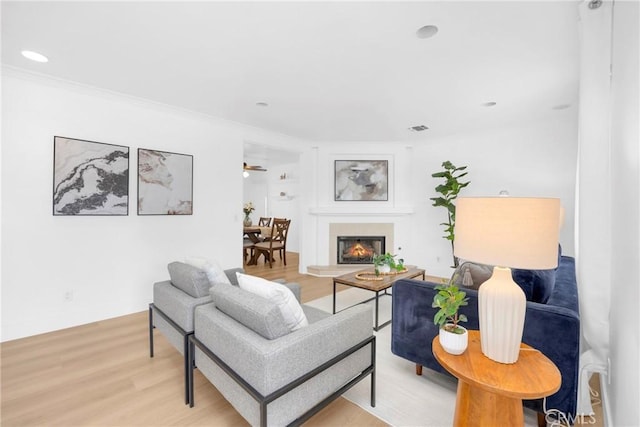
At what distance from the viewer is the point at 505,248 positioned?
1150 mm

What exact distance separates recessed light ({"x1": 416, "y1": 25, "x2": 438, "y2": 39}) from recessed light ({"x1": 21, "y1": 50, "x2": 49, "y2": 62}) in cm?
298

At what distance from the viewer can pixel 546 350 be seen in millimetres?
1493

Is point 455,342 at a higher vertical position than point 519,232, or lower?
lower

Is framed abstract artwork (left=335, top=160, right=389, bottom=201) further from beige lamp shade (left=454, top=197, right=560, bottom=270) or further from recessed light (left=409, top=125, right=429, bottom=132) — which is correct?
beige lamp shade (left=454, top=197, right=560, bottom=270)

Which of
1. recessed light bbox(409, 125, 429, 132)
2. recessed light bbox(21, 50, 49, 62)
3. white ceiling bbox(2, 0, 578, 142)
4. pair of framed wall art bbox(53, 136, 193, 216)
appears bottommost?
pair of framed wall art bbox(53, 136, 193, 216)

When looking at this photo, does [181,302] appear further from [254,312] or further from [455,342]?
[455,342]

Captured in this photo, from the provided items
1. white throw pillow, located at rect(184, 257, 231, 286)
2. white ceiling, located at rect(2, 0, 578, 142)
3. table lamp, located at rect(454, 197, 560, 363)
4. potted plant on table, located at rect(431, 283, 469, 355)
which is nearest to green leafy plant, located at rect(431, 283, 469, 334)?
potted plant on table, located at rect(431, 283, 469, 355)

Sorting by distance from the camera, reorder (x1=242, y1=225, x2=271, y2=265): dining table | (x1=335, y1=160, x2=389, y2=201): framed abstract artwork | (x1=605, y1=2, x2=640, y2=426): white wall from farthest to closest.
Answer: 1. (x1=242, y1=225, x2=271, y2=265): dining table
2. (x1=335, y1=160, x2=389, y2=201): framed abstract artwork
3. (x1=605, y1=2, x2=640, y2=426): white wall

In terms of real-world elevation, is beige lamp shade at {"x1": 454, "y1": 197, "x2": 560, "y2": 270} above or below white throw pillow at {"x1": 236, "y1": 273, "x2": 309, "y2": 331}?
above

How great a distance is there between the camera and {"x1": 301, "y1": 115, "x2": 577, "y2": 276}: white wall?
4.29 meters

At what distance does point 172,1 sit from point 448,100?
9.27 feet

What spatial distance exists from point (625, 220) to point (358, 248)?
14.1 ft

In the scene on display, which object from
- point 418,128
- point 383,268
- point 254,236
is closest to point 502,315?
point 383,268

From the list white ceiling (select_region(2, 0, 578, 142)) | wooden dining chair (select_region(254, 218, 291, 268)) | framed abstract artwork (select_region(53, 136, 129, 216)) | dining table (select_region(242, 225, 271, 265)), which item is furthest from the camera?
dining table (select_region(242, 225, 271, 265))
